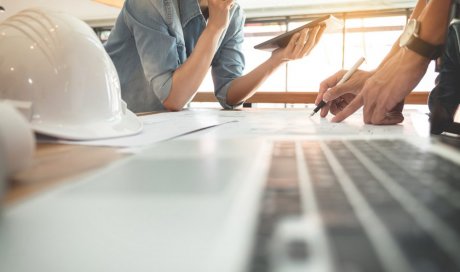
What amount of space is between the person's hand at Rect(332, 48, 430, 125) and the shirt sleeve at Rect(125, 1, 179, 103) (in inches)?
22.0

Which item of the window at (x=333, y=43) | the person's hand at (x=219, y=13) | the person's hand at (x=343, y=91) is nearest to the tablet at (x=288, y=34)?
the person's hand at (x=219, y=13)

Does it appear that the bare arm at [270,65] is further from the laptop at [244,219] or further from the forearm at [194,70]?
the laptop at [244,219]

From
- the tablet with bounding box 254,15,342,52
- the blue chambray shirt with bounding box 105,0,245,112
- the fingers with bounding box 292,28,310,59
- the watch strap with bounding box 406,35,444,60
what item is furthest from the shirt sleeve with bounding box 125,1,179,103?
the watch strap with bounding box 406,35,444,60

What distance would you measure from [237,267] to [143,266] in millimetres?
35

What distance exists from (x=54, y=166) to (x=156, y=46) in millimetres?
783

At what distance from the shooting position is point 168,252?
140mm

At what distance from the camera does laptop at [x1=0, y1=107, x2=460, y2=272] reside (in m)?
0.13

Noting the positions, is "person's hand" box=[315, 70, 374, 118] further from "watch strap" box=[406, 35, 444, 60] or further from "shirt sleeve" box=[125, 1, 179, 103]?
"shirt sleeve" box=[125, 1, 179, 103]

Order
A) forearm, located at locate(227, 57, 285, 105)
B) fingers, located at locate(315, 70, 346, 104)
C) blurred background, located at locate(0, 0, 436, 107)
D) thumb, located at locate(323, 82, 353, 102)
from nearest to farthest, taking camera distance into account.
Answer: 1. thumb, located at locate(323, 82, 353, 102)
2. fingers, located at locate(315, 70, 346, 104)
3. forearm, located at locate(227, 57, 285, 105)
4. blurred background, located at locate(0, 0, 436, 107)

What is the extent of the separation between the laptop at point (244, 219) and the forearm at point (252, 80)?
993 mm

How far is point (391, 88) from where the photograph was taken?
0.64 metres

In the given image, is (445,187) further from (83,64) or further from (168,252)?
(83,64)

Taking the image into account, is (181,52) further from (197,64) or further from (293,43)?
(293,43)

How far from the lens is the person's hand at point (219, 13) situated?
1.04 metres
